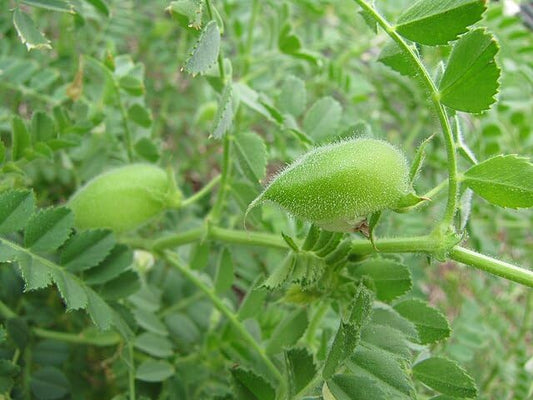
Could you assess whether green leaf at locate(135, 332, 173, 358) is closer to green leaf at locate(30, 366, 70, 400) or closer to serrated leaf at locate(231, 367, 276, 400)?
green leaf at locate(30, 366, 70, 400)

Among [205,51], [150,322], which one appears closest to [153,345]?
[150,322]

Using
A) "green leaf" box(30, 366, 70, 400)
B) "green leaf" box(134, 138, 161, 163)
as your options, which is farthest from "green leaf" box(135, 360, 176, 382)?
"green leaf" box(134, 138, 161, 163)

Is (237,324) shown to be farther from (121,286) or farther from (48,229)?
(48,229)

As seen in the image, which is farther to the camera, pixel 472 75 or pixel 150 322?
pixel 150 322

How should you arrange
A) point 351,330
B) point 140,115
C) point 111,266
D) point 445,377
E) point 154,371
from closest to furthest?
point 351,330 → point 445,377 → point 111,266 → point 154,371 → point 140,115

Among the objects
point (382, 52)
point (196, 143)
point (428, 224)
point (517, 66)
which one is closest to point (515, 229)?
point (428, 224)

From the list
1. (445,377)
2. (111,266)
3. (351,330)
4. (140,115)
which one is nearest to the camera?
(351,330)

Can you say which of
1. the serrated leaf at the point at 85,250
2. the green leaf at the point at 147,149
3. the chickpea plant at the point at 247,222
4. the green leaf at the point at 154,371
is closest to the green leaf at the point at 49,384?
the chickpea plant at the point at 247,222
